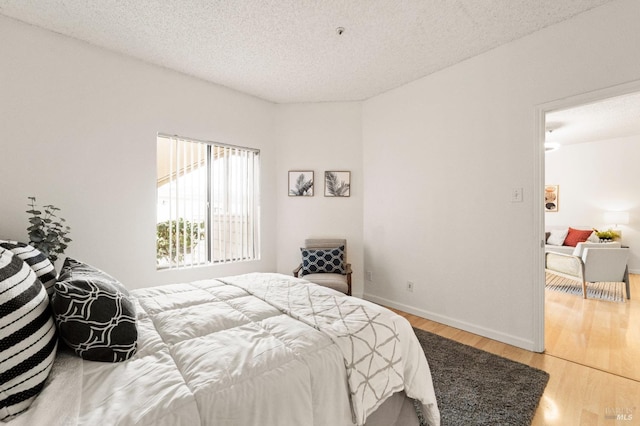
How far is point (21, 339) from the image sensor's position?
0.88m

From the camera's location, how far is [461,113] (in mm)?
2992

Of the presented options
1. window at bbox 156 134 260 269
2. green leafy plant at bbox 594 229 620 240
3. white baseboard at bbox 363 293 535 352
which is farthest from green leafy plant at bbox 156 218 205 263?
green leafy plant at bbox 594 229 620 240

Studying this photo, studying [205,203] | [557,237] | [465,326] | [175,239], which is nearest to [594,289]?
[557,237]

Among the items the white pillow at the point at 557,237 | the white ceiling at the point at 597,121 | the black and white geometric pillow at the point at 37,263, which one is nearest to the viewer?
the black and white geometric pillow at the point at 37,263

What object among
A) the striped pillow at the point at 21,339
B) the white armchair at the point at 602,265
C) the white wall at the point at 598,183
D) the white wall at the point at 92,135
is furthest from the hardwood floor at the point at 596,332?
the white wall at the point at 92,135

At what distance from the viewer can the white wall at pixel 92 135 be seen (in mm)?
2328

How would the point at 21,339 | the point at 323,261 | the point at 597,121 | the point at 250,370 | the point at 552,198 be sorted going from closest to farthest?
the point at 21,339
the point at 250,370
the point at 323,261
the point at 597,121
the point at 552,198

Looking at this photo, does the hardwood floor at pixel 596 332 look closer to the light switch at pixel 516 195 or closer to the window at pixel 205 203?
the light switch at pixel 516 195

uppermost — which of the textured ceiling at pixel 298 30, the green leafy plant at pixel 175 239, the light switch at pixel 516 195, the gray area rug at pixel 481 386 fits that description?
the textured ceiling at pixel 298 30

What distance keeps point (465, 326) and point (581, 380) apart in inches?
38.3

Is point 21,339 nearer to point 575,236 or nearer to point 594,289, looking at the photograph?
point 594,289

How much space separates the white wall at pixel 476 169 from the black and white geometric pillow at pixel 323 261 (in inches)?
24.2

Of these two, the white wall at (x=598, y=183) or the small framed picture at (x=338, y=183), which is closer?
the small framed picture at (x=338, y=183)

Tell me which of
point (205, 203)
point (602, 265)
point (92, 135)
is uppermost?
point (92, 135)
